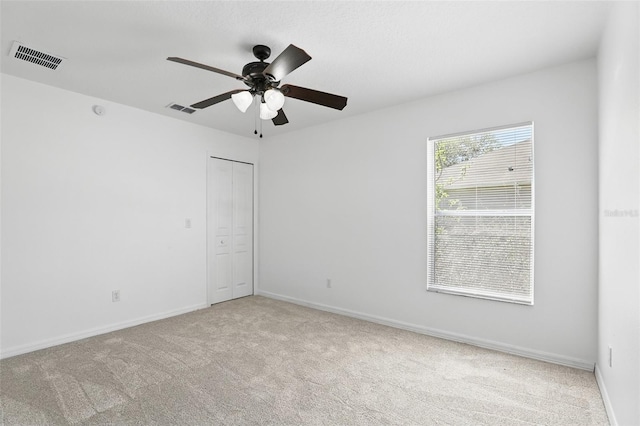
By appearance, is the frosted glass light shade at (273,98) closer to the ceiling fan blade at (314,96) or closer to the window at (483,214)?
the ceiling fan blade at (314,96)

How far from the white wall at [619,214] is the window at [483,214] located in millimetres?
625

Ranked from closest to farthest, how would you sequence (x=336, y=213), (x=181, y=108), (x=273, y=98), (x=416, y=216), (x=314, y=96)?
(x=273, y=98) → (x=314, y=96) → (x=416, y=216) → (x=181, y=108) → (x=336, y=213)

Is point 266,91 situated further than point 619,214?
Yes

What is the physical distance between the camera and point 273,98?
2.32 m

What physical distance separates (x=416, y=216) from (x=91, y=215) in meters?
3.53

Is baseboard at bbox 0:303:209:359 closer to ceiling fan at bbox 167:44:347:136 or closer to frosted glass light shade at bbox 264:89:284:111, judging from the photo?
ceiling fan at bbox 167:44:347:136

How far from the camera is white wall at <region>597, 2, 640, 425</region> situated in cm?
151

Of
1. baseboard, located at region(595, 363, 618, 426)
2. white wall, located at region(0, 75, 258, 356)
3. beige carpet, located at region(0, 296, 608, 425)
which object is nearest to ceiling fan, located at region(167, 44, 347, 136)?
white wall, located at region(0, 75, 258, 356)

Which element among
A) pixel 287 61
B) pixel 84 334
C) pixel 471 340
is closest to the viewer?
pixel 287 61

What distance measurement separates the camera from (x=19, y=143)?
303 cm

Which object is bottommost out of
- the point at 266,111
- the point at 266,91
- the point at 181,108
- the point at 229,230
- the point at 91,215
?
the point at 229,230

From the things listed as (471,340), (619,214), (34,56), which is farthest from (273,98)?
(471,340)

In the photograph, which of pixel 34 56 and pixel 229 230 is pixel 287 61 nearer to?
pixel 34 56

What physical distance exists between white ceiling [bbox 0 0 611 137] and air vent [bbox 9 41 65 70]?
6 centimetres
